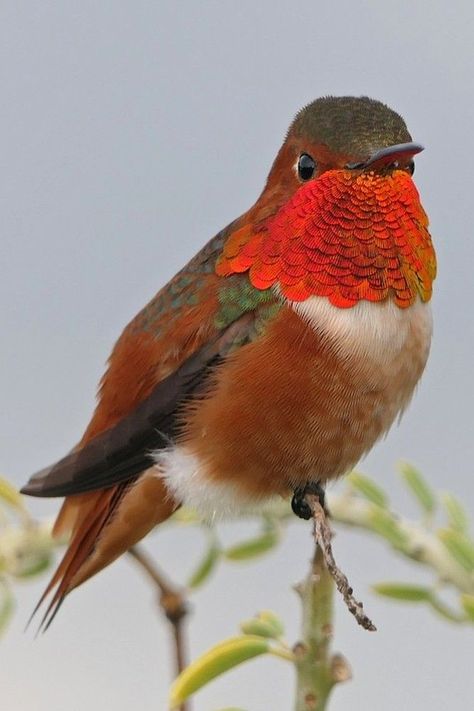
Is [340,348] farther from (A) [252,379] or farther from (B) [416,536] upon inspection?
(B) [416,536]

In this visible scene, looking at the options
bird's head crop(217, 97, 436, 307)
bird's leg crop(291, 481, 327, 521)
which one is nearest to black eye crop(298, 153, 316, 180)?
bird's head crop(217, 97, 436, 307)

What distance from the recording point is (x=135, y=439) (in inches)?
51.5

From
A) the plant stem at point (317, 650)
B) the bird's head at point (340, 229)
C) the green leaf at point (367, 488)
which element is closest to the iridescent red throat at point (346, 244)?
the bird's head at point (340, 229)

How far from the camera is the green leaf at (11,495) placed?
3.90 ft

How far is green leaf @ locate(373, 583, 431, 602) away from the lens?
1.28 metres

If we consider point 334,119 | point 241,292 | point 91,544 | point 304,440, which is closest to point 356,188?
point 334,119

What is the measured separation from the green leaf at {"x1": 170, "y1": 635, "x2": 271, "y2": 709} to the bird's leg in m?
0.39

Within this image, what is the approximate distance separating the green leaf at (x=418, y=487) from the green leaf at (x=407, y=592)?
142mm

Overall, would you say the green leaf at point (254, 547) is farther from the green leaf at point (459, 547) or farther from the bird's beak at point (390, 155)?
→ the bird's beak at point (390, 155)

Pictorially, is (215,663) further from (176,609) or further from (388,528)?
(388,528)

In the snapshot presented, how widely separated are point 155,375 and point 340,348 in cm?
23

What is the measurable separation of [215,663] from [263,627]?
0.06m

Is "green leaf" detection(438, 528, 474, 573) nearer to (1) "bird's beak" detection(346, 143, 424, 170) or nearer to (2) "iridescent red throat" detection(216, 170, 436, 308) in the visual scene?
(2) "iridescent red throat" detection(216, 170, 436, 308)

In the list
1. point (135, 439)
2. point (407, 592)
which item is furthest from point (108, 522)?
point (407, 592)
